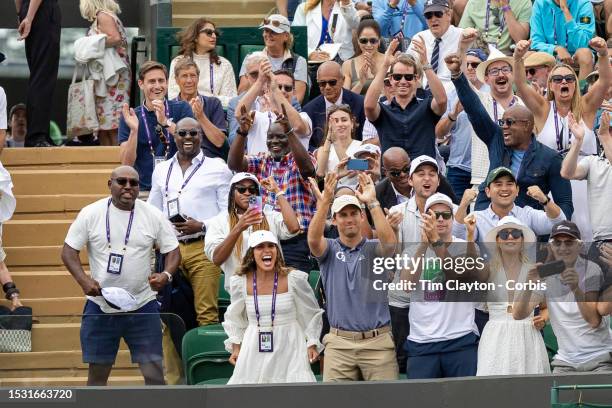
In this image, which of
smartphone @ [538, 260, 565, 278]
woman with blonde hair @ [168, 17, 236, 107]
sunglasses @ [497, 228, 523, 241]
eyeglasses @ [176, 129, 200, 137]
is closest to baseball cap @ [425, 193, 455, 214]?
sunglasses @ [497, 228, 523, 241]

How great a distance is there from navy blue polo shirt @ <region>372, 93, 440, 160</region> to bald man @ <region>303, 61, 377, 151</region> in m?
0.80

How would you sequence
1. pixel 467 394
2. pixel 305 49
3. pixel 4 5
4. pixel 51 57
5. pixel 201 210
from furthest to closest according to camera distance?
pixel 4 5 → pixel 305 49 → pixel 51 57 → pixel 201 210 → pixel 467 394

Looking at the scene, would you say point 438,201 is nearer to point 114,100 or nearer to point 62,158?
point 62,158

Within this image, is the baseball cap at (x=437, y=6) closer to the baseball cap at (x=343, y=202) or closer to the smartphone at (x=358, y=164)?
the smartphone at (x=358, y=164)

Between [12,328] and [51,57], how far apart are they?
445 cm

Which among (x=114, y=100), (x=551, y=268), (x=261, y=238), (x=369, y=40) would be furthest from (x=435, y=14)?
(x=261, y=238)

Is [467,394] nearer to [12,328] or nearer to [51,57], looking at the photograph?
[12,328]

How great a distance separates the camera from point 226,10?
2014cm

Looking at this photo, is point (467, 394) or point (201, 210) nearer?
point (467, 394)

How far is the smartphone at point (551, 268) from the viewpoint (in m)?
13.1

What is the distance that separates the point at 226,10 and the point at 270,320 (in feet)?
25.3

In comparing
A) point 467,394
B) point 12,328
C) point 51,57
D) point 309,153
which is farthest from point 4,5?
point 467,394

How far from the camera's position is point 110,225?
13906 mm

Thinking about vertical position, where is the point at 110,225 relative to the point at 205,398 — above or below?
above
